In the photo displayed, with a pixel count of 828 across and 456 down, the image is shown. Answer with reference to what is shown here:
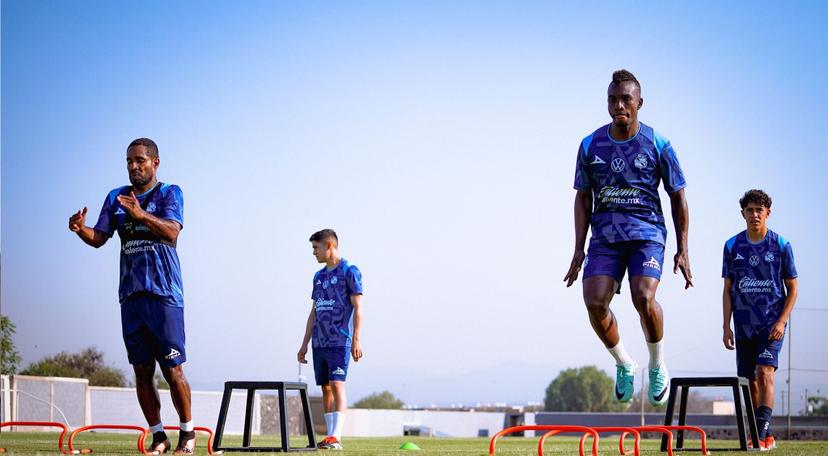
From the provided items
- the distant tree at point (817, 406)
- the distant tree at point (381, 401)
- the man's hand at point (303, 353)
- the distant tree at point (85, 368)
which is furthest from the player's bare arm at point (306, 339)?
the distant tree at point (381, 401)

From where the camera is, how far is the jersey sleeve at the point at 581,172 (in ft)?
29.1

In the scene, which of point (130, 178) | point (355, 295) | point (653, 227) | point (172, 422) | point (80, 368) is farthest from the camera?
point (80, 368)

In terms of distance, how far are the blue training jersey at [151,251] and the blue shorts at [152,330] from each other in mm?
76

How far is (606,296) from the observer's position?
8.52 m

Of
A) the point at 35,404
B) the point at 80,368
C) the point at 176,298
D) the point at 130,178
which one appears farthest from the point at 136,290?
the point at 80,368

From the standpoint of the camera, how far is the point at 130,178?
920 cm

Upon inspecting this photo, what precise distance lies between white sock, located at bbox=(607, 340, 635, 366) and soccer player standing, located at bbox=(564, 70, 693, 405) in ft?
0.57

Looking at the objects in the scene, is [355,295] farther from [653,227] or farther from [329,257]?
[653,227]

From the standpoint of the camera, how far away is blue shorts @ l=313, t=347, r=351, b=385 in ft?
42.9

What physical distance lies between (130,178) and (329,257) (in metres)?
4.46

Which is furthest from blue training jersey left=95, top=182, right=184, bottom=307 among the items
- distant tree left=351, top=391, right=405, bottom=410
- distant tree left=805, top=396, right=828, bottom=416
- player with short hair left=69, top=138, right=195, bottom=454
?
distant tree left=351, top=391, right=405, bottom=410

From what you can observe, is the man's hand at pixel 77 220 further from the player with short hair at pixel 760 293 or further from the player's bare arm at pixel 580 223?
the player with short hair at pixel 760 293

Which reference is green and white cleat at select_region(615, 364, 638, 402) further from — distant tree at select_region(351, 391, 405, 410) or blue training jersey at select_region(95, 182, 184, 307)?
distant tree at select_region(351, 391, 405, 410)

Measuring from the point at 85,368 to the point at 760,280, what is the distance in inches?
2360
